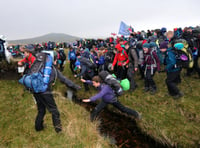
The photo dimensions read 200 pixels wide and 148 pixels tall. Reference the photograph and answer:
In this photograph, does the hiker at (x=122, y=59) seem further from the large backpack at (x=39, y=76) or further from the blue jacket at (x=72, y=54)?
the blue jacket at (x=72, y=54)

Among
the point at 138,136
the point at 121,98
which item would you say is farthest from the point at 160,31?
the point at 138,136

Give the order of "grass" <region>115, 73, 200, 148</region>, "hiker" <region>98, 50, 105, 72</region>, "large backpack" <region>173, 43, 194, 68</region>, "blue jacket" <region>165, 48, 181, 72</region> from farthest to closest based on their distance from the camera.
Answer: "hiker" <region>98, 50, 105, 72</region>
"blue jacket" <region>165, 48, 181, 72</region>
"large backpack" <region>173, 43, 194, 68</region>
"grass" <region>115, 73, 200, 148</region>

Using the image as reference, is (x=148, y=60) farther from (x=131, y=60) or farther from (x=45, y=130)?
(x=45, y=130)

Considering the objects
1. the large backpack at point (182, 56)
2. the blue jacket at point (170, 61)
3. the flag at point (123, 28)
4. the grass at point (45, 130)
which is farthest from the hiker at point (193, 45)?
the grass at point (45, 130)

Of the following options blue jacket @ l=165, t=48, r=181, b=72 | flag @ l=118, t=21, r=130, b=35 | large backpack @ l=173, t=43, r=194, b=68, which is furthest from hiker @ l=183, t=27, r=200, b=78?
flag @ l=118, t=21, r=130, b=35

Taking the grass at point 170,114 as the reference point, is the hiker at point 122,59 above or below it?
above

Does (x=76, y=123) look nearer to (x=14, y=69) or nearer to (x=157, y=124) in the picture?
(x=157, y=124)

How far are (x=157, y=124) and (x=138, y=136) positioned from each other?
2.48ft

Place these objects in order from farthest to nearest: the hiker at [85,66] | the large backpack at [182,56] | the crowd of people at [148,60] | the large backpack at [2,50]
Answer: the large backpack at [2,50], the hiker at [85,66], the crowd of people at [148,60], the large backpack at [182,56]

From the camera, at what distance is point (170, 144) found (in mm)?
3750

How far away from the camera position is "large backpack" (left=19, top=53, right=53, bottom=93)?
3.15m

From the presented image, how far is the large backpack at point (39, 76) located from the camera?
10.3 feet

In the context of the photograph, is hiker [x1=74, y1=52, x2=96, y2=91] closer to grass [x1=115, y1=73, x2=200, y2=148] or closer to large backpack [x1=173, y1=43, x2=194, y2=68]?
grass [x1=115, y1=73, x2=200, y2=148]

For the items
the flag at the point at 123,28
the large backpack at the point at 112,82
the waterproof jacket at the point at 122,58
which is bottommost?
the large backpack at the point at 112,82
